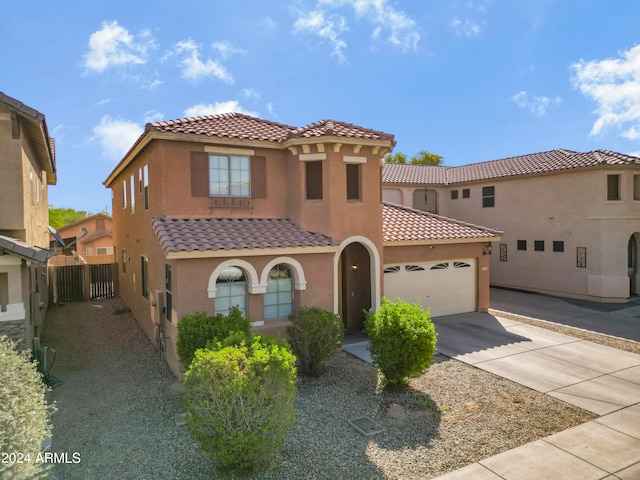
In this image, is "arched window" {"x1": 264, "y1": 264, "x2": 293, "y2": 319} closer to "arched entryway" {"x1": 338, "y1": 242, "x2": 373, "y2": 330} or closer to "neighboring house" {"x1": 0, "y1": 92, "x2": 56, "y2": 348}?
"arched entryway" {"x1": 338, "y1": 242, "x2": 373, "y2": 330}

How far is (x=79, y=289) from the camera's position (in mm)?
22859

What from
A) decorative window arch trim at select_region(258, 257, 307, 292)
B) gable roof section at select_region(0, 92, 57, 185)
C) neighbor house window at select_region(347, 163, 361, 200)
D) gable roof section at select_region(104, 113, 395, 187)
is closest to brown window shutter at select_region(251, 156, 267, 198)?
gable roof section at select_region(104, 113, 395, 187)

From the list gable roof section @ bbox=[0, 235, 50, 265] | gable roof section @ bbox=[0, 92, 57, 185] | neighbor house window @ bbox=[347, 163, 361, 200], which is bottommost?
gable roof section @ bbox=[0, 235, 50, 265]

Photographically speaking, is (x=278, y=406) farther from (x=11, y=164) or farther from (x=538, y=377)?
(x=11, y=164)

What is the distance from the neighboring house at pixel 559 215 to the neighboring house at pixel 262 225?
9.85m

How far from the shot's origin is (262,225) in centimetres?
1292

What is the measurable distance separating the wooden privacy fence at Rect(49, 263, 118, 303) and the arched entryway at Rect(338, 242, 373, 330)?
49.9 ft

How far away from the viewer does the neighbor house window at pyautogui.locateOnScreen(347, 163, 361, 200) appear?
13.8m

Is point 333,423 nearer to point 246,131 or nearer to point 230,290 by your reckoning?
point 230,290

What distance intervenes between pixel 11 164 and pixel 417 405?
1150cm

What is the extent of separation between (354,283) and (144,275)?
26.4ft

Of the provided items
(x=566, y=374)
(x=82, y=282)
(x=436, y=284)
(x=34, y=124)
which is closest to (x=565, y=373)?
(x=566, y=374)

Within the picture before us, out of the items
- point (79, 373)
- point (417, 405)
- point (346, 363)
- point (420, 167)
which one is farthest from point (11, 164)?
point (420, 167)

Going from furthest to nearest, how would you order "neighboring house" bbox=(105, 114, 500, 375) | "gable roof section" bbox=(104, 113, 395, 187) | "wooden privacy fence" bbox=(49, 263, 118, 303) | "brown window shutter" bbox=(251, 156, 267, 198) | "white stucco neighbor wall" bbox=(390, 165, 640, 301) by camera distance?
"wooden privacy fence" bbox=(49, 263, 118, 303)
"white stucco neighbor wall" bbox=(390, 165, 640, 301)
"brown window shutter" bbox=(251, 156, 267, 198)
"gable roof section" bbox=(104, 113, 395, 187)
"neighboring house" bbox=(105, 114, 500, 375)
